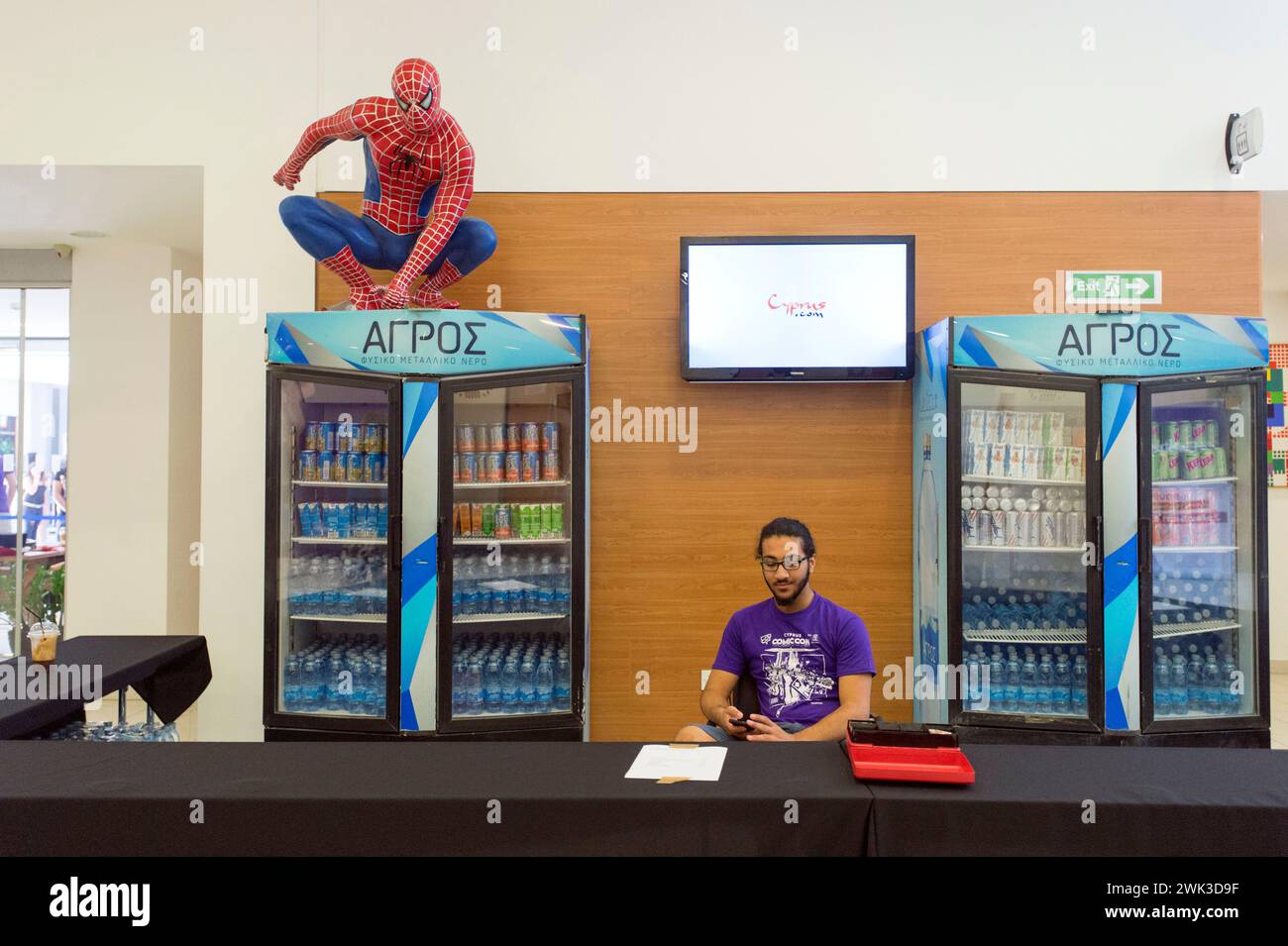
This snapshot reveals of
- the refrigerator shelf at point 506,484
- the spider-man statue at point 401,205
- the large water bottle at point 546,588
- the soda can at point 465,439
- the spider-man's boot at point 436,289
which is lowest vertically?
the large water bottle at point 546,588

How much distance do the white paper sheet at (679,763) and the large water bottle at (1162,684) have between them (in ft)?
8.87

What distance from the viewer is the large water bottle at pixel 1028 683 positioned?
3.82 meters

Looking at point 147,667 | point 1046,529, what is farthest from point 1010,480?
point 147,667

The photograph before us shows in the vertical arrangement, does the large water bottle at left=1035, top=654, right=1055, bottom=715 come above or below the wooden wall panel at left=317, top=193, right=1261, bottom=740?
below

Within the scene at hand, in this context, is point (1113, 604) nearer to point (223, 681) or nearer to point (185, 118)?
point (223, 681)

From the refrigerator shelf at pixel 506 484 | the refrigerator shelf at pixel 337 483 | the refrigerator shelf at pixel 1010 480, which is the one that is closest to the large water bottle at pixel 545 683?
the refrigerator shelf at pixel 506 484

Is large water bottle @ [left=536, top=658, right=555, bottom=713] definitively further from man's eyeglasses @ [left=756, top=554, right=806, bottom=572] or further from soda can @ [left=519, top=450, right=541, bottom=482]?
man's eyeglasses @ [left=756, top=554, right=806, bottom=572]

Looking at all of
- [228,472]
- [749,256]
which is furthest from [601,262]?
[228,472]

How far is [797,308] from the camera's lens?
13.4 feet

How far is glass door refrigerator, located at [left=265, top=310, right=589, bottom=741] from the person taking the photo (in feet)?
12.0

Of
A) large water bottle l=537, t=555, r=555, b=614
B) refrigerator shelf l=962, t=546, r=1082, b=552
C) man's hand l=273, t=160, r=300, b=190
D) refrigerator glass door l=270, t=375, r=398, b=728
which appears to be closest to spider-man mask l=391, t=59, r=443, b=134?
man's hand l=273, t=160, r=300, b=190

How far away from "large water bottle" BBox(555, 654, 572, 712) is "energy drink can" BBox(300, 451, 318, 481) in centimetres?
140

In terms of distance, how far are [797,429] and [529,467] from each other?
1373mm

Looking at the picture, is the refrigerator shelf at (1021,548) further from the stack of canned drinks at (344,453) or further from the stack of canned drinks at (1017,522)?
the stack of canned drinks at (344,453)
